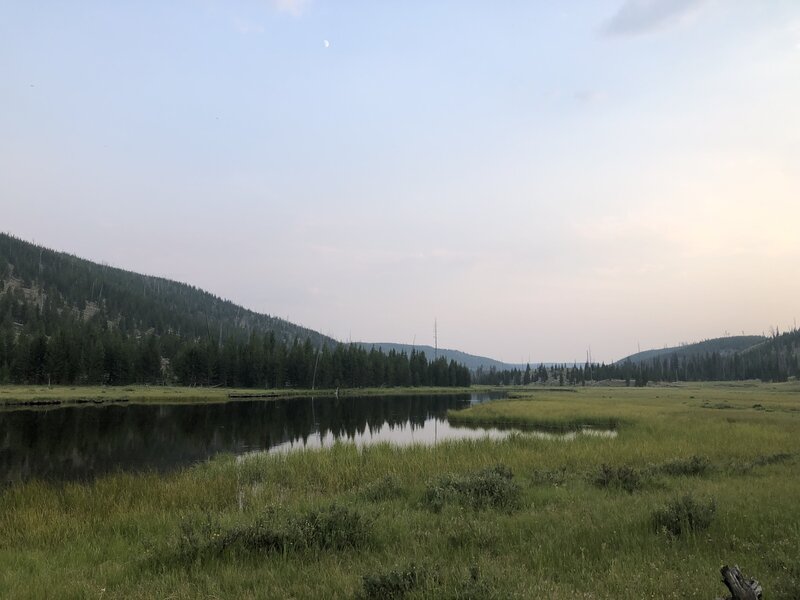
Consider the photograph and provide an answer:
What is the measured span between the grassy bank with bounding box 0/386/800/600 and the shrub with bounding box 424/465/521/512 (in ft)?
0.20

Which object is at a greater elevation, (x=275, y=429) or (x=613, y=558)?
(x=613, y=558)

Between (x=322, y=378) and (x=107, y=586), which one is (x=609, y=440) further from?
(x=322, y=378)

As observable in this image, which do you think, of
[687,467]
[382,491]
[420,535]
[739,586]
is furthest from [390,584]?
[687,467]

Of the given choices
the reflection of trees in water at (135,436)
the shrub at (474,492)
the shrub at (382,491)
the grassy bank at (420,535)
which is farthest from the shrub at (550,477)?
the reflection of trees in water at (135,436)

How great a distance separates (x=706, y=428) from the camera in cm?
3159

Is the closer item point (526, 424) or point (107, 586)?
point (107, 586)

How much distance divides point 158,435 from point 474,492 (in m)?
33.4

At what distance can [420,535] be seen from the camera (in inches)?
402

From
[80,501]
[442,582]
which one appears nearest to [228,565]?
[442,582]

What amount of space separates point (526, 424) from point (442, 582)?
141ft

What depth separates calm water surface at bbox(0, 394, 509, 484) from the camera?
87.9 feet

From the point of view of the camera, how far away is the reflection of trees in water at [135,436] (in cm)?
2658

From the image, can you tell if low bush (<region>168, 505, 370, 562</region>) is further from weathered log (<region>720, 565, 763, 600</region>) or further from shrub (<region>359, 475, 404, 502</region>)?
weathered log (<region>720, 565, 763, 600</region>)

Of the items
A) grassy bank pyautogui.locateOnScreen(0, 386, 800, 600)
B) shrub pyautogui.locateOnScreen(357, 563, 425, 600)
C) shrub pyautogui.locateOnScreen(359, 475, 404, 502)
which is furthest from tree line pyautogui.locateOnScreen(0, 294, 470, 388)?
shrub pyautogui.locateOnScreen(357, 563, 425, 600)
